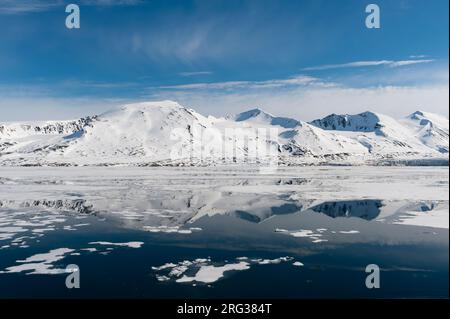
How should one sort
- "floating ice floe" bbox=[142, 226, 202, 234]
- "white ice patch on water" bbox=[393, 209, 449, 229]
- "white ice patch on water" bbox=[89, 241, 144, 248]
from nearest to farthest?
1. "white ice patch on water" bbox=[89, 241, 144, 248]
2. "floating ice floe" bbox=[142, 226, 202, 234]
3. "white ice patch on water" bbox=[393, 209, 449, 229]

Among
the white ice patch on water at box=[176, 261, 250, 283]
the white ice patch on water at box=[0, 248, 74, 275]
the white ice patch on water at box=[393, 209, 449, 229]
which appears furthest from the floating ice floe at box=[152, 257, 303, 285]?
the white ice patch on water at box=[393, 209, 449, 229]

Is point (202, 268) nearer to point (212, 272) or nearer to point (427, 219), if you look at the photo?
point (212, 272)

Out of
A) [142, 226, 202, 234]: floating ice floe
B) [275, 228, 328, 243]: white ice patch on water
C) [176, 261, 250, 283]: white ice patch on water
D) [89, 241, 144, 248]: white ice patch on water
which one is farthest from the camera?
[142, 226, 202, 234]: floating ice floe

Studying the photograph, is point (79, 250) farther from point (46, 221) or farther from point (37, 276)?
point (46, 221)

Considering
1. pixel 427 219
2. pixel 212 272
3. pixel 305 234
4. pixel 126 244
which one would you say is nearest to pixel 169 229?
pixel 126 244

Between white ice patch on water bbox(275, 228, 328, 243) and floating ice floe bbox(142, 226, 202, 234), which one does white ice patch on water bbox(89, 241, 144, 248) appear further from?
white ice patch on water bbox(275, 228, 328, 243)

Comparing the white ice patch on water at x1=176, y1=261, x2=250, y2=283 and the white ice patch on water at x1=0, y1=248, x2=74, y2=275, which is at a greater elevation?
the white ice patch on water at x1=0, y1=248, x2=74, y2=275

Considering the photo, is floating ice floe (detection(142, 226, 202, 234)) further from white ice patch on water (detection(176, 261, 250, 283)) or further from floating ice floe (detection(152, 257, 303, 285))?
white ice patch on water (detection(176, 261, 250, 283))

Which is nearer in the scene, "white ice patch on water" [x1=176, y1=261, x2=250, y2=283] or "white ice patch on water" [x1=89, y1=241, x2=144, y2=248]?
"white ice patch on water" [x1=176, y1=261, x2=250, y2=283]

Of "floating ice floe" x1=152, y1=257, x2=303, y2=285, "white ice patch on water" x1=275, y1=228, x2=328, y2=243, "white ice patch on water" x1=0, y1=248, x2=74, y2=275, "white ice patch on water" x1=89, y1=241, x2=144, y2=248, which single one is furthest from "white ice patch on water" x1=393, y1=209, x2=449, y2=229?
"white ice patch on water" x1=0, y1=248, x2=74, y2=275

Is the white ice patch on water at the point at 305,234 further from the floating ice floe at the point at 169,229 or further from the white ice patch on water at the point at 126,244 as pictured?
the white ice patch on water at the point at 126,244

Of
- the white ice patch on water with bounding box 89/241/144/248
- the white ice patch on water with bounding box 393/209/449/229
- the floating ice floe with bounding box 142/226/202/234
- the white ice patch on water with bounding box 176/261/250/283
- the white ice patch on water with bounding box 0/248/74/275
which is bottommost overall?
the white ice patch on water with bounding box 176/261/250/283
